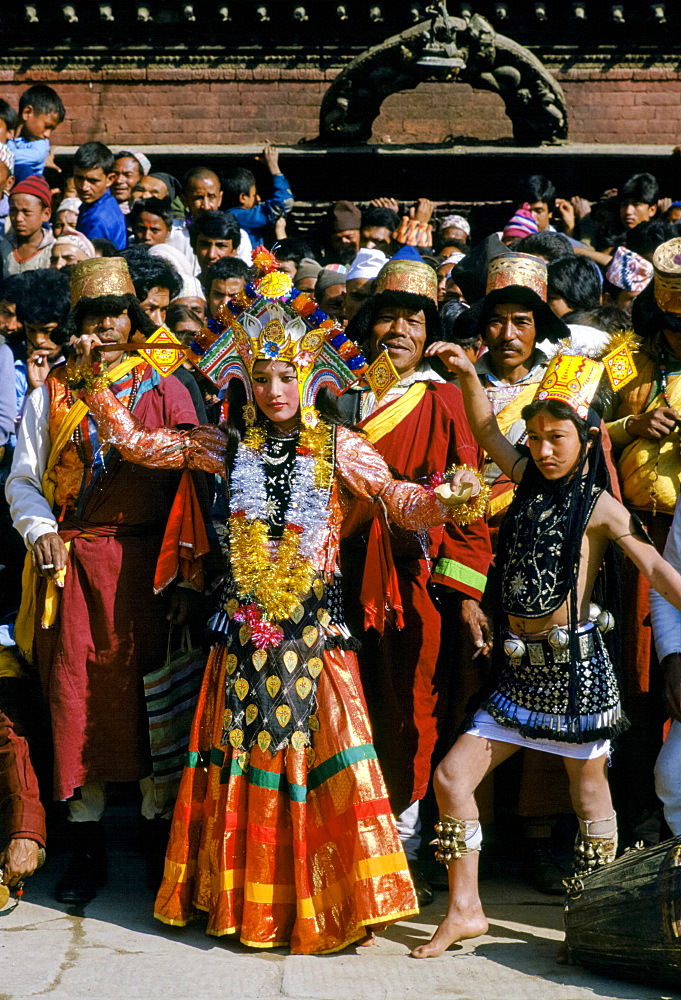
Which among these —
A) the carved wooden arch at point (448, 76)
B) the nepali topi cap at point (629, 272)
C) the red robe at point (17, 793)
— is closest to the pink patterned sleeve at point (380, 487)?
the red robe at point (17, 793)

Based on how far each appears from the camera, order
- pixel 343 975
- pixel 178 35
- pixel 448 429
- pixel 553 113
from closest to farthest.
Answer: pixel 343 975
pixel 448 429
pixel 553 113
pixel 178 35

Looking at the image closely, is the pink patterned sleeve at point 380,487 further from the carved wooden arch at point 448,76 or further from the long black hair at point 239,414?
the carved wooden arch at point 448,76

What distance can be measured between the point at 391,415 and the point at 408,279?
0.56m

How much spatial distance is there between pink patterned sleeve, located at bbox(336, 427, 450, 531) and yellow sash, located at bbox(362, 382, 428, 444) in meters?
0.30

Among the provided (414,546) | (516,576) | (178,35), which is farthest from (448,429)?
(178,35)

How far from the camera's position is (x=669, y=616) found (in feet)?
13.8

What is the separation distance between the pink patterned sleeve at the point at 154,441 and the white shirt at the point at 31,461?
41cm

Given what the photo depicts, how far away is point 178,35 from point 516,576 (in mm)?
12133

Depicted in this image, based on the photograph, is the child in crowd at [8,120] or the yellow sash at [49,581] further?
the child in crowd at [8,120]

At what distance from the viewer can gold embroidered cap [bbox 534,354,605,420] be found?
13.3ft

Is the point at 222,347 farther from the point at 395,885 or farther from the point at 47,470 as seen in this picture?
the point at 395,885

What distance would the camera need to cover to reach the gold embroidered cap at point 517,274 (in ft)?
16.0

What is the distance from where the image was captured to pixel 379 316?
15.9 feet

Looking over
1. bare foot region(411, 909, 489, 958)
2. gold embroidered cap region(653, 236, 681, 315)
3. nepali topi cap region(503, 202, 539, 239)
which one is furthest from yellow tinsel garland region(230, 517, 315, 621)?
nepali topi cap region(503, 202, 539, 239)
